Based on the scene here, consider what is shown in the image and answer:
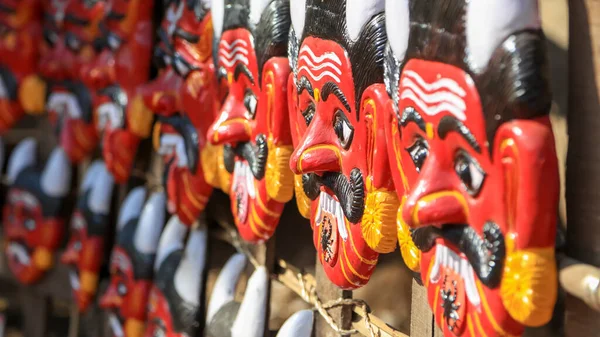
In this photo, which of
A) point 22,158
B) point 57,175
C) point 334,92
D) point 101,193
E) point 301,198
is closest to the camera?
point 334,92

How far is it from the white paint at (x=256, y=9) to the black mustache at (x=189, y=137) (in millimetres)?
324

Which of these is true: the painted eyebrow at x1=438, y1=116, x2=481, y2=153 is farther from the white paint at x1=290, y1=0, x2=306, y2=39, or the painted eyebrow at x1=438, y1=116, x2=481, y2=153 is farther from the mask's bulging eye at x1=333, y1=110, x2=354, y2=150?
the white paint at x1=290, y1=0, x2=306, y2=39

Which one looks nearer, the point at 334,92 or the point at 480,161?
the point at 480,161

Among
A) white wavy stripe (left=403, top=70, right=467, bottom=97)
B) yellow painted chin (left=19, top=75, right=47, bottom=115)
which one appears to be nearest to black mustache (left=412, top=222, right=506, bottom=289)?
white wavy stripe (left=403, top=70, right=467, bottom=97)

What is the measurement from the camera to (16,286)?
Result: 2.32 meters

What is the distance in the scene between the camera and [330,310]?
1.03 meters

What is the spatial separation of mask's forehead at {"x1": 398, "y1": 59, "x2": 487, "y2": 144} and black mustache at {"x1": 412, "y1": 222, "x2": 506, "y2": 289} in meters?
0.07

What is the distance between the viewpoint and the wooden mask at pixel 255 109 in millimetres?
977

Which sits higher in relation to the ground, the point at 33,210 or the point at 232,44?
the point at 232,44

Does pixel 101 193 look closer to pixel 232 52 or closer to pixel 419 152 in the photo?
pixel 232 52

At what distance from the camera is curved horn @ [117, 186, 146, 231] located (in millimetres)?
1627

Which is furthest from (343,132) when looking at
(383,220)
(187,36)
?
(187,36)

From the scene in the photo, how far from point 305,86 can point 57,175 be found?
122cm

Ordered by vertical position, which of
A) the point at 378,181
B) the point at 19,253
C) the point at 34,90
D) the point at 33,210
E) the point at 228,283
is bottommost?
the point at 19,253
